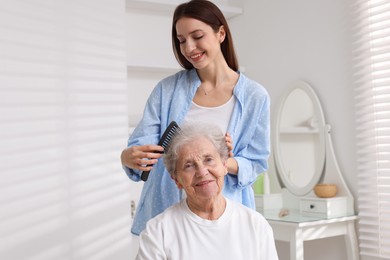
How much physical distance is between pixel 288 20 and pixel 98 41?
1.21m

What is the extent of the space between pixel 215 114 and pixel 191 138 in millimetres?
228

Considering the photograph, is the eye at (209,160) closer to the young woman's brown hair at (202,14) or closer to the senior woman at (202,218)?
the senior woman at (202,218)

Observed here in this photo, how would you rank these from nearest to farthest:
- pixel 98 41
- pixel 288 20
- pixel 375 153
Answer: pixel 375 153
pixel 98 41
pixel 288 20

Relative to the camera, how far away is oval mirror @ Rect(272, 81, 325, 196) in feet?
10.4

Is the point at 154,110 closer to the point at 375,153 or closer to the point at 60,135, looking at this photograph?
the point at 60,135

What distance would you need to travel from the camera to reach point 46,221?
2783 mm

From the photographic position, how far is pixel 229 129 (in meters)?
1.74

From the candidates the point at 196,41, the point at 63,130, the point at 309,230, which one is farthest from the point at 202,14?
the point at 309,230

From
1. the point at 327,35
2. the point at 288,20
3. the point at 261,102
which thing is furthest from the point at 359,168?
the point at 261,102

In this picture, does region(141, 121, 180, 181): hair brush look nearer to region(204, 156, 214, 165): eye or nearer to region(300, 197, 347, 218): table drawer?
region(204, 156, 214, 165): eye

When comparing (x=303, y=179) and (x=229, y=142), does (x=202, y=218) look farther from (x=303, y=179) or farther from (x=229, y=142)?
(x=303, y=179)

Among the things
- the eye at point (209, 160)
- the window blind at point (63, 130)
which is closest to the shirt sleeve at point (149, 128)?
the eye at point (209, 160)

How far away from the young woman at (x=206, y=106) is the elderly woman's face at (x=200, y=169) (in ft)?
0.37

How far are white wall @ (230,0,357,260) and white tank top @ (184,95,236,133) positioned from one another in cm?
144
